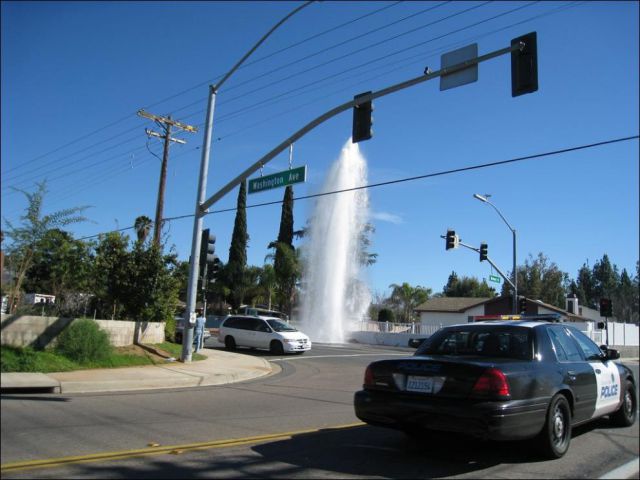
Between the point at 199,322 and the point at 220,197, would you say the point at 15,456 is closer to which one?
the point at 220,197

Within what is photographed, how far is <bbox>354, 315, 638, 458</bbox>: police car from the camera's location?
544 centimetres

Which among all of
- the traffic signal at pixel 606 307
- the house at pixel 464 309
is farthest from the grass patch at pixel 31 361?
the house at pixel 464 309

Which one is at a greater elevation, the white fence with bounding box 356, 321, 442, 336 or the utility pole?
the utility pole

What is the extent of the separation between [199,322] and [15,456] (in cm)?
1362

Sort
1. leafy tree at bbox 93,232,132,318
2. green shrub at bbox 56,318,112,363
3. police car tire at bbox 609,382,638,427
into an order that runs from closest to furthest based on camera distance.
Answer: police car tire at bbox 609,382,638,427
green shrub at bbox 56,318,112,363
leafy tree at bbox 93,232,132,318

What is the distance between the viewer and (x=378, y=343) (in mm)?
40562

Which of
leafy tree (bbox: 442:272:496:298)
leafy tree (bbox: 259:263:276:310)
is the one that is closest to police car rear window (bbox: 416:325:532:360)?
leafy tree (bbox: 259:263:276:310)

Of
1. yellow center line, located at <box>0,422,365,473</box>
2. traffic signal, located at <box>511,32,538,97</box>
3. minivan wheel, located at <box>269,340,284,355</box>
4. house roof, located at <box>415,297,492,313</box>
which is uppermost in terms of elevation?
traffic signal, located at <box>511,32,538,97</box>

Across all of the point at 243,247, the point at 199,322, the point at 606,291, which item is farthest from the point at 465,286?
the point at 199,322

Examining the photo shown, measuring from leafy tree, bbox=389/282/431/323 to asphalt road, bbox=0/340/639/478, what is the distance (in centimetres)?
7676

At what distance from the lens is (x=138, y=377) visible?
11.8 meters

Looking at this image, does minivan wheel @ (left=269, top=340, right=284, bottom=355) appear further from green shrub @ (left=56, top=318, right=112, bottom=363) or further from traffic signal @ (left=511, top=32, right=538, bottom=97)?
traffic signal @ (left=511, top=32, right=538, bottom=97)

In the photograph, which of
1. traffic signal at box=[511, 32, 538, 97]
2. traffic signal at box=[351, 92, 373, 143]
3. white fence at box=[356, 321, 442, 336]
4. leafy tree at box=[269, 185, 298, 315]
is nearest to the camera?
traffic signal at box=[511, 32, 538, 97]

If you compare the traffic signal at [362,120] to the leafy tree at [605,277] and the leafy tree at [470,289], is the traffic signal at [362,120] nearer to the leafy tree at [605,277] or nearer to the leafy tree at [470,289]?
the leafy tree at [605,277]
